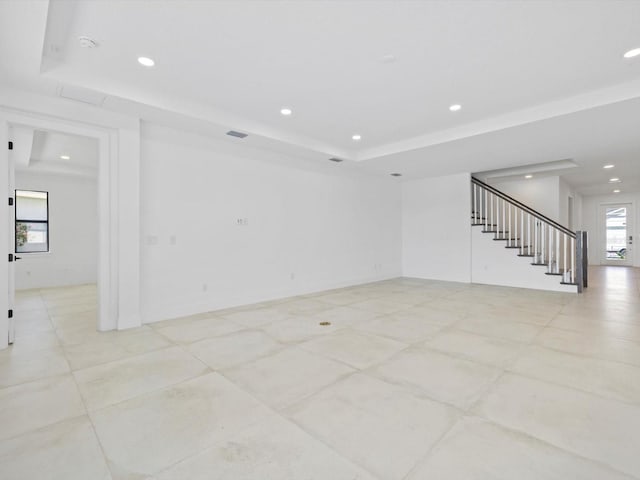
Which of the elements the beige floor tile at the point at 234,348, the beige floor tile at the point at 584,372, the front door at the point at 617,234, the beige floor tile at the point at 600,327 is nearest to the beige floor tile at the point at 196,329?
the beige floor tile at the point at 234,348

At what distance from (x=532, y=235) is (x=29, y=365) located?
34.3 ft

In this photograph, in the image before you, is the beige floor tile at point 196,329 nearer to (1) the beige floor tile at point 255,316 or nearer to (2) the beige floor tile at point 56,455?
(1) the beige floor tile at point 255,316

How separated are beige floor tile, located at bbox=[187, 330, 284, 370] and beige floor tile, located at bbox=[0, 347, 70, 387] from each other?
4.10 feet

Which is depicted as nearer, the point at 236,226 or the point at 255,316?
the point at 255,316

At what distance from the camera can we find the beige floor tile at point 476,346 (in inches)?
129

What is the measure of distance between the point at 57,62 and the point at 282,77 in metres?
2.36

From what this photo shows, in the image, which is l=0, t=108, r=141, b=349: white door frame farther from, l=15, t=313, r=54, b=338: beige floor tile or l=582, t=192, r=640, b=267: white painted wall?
l=582, t=192, r=640, b=267: white painted wall

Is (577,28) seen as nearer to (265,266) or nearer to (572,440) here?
(572,440)

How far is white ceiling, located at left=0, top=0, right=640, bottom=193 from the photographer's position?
264cm

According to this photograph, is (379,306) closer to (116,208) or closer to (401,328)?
(401,328)

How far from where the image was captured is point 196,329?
4.34 metres

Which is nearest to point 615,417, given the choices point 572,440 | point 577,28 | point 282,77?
point 572,440

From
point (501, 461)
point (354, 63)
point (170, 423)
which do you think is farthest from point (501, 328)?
point (170, 423)

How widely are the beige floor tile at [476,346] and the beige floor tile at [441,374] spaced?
181 mm
